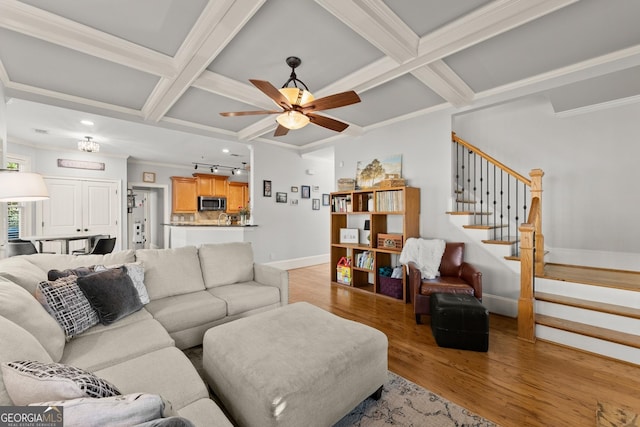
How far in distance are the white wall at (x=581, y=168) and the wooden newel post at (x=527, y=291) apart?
1653 millimetres

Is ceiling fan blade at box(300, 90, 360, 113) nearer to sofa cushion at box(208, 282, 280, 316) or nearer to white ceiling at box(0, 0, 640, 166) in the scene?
white ceiling at box(0, 0, 640, 166)

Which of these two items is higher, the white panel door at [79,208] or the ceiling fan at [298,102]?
the ceiling fan at [298,102]

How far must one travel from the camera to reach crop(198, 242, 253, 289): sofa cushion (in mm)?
2922

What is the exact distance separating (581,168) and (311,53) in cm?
380

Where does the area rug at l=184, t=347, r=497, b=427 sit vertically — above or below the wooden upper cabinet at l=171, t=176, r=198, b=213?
below

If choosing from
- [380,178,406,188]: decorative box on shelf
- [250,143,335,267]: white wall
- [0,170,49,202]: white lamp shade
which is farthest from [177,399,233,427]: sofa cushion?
[250,143,335,267]: white wall

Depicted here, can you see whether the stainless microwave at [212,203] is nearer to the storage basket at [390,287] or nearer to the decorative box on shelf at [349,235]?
Answer: the decorative box on shelf at [349,235]

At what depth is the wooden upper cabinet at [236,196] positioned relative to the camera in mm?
8242

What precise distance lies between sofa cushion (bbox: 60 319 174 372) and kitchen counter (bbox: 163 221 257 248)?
9.22 ft

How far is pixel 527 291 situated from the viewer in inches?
104

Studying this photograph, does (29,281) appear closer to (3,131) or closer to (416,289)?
(3,131)

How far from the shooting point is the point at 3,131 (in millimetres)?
2973

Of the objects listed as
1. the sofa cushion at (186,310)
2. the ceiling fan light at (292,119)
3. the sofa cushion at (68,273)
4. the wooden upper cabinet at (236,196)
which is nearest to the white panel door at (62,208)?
the wooden upper cabinet at (236,196)

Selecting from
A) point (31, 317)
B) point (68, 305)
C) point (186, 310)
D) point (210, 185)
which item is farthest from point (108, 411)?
point (210, 185)
